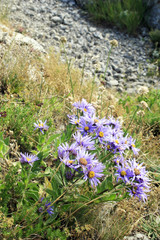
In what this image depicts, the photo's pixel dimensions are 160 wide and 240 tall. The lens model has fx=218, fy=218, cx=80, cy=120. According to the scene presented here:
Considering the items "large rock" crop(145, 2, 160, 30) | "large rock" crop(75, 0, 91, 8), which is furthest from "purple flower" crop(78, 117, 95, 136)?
"large rock" crop(75, 0, 91, 8)

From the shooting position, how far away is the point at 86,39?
23.0ft

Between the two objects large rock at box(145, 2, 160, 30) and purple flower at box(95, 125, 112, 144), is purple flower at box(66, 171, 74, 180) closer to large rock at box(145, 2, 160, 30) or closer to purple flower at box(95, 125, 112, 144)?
purple flower at box(95, 125, 112, 144)

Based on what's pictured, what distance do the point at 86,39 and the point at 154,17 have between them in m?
2.75

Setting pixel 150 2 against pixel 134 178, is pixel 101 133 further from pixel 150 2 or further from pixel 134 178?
pixel 150 2

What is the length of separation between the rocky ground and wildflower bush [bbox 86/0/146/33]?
0.32 meters

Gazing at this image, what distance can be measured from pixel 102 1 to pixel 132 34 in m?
Answer: 2.10

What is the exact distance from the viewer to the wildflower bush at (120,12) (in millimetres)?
7590

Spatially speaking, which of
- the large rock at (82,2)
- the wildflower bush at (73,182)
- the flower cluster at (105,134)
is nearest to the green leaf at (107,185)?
the wildflower bush at (73,182)

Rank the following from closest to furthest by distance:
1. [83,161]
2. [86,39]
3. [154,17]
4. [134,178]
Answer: [83,161], [134,178], [86,39], [154,17]

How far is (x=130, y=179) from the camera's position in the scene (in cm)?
124

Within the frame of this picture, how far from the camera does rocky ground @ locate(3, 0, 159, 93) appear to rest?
5.74 metres

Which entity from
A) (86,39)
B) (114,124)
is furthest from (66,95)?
(86,39)

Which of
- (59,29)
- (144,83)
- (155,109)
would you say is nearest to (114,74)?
(144,83)

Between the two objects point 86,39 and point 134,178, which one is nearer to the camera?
point 134,178
